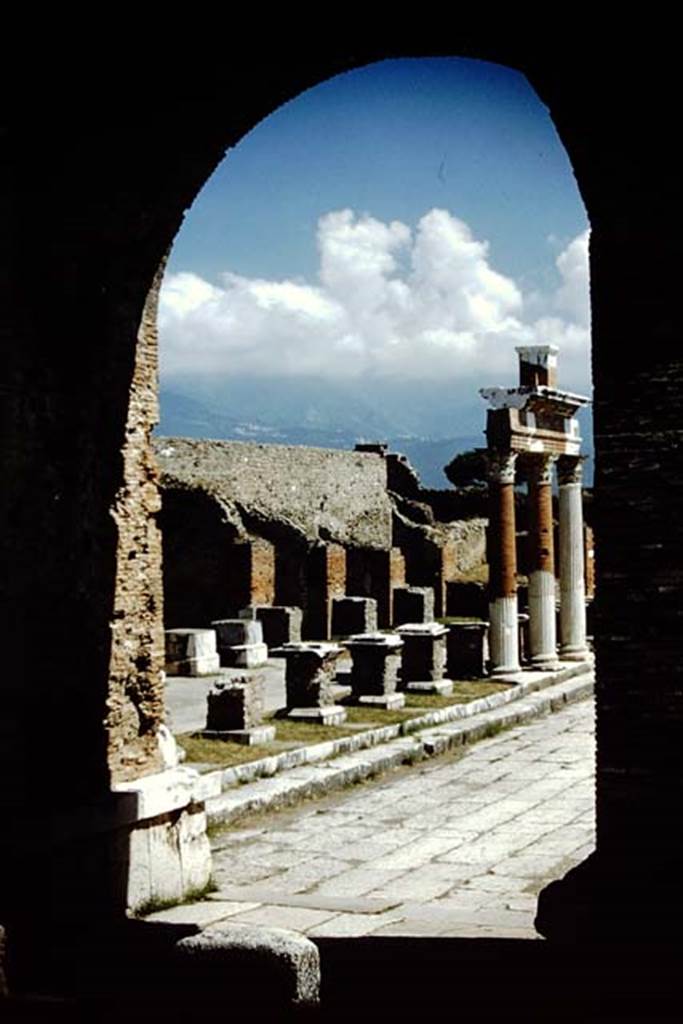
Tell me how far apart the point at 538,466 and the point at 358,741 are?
830 cm

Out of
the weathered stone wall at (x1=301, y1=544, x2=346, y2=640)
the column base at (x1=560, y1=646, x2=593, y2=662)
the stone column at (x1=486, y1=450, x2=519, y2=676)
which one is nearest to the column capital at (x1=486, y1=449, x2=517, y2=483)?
the stone column at (x1=486, y1=450, x2=519, y2=676)

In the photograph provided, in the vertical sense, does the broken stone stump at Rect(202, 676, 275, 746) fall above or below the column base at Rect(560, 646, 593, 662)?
below

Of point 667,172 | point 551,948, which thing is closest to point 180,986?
point 551,948

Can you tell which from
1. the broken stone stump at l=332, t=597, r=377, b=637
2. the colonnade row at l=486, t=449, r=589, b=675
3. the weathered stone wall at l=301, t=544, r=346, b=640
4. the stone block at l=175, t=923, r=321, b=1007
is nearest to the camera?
the stone block at l=175, t=923, r=321, b=1007

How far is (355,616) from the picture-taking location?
23250 millimetres

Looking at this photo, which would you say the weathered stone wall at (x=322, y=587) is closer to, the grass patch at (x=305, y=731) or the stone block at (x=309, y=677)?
the stone block at (x=309, y=677)

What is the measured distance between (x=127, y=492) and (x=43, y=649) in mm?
885

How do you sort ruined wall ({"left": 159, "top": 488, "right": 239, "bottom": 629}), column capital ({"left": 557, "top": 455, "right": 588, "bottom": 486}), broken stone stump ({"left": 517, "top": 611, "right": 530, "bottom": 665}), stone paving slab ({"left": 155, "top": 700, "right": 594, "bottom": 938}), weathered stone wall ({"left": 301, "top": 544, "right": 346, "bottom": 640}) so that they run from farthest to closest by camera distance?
ruined wall ({"left": 159, "top": 488, "right": 239, "bottom": 629}), weathered stone wall ({"left": 301, "top": 544, "right": 346, "bottom": 640}), column capital ({"left": 557, "top": 455, "right": 588, "bottom": 486}), broken stone stump ({"left": 517, "top": 611, "right": 530, "bottom": 665}), stone paving slab ({"left": 155, "top": 700, "right": 594, "bottom": 938})

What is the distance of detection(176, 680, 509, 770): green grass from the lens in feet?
37.2

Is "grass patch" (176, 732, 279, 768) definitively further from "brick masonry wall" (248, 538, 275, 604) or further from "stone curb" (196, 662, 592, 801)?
"brick masonry wall" (248, 538, 275, 604)

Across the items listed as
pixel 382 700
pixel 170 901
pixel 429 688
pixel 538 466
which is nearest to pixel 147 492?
pixel 170 901

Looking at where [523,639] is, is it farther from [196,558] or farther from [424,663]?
[196,558]

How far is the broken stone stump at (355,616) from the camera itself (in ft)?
→ 75.8

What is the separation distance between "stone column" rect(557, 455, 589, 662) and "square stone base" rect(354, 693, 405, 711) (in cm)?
574
